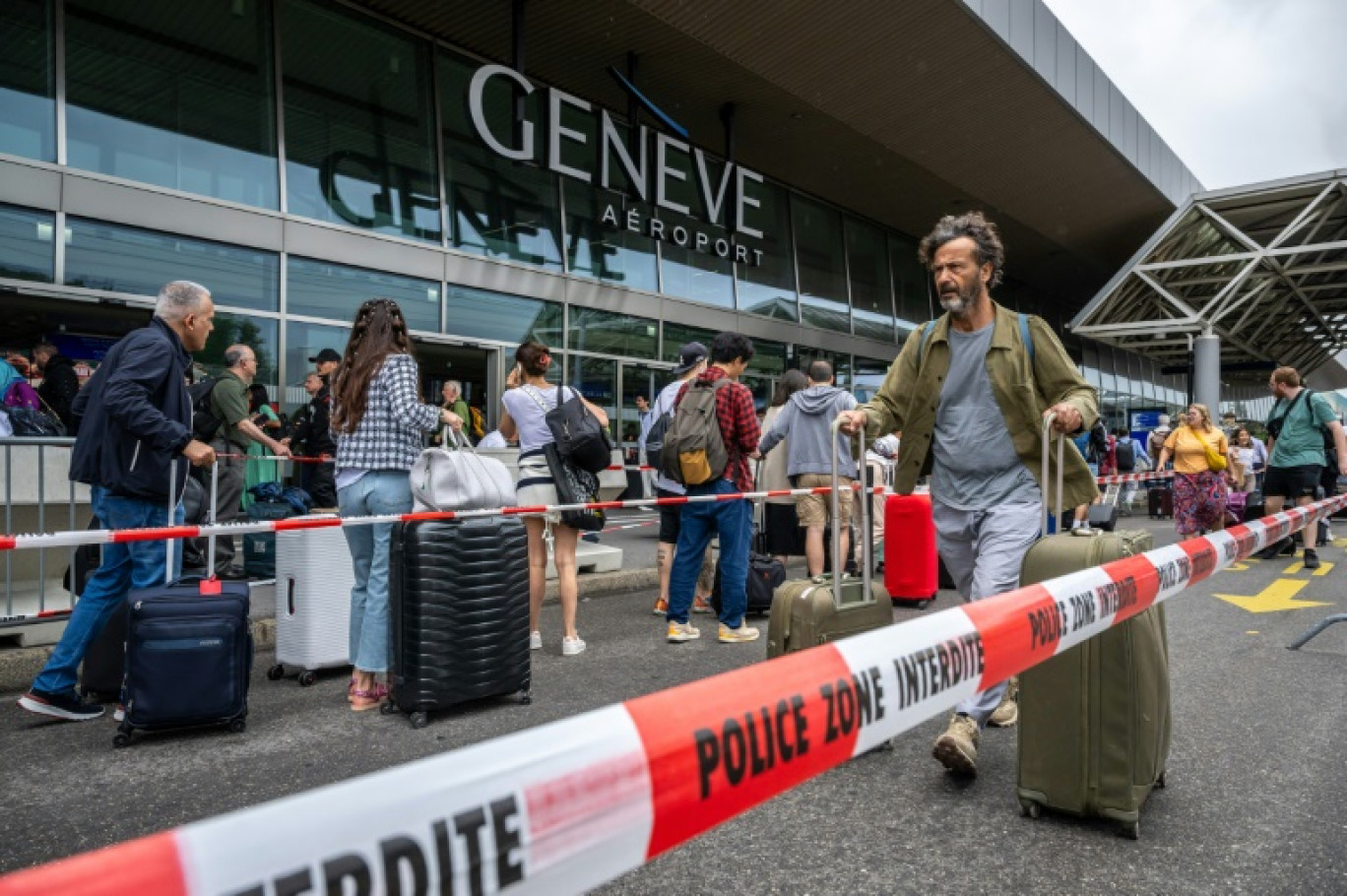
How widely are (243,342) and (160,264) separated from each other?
1159 mm

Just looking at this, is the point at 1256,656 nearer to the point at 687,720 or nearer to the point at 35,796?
the point at 687,720

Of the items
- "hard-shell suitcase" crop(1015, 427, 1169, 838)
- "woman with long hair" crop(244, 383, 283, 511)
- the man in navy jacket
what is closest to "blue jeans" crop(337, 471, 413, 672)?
the man in navy jacket

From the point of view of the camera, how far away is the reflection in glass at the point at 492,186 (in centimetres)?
1292

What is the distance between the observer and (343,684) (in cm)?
480

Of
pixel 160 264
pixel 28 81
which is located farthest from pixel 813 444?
pixel 28 81

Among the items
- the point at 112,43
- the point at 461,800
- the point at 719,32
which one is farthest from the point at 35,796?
the point at 719,32

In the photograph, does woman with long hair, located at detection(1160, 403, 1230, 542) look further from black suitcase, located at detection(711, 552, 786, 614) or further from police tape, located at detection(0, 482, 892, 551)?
police tape, located at detection(0, 482, 892, 551)

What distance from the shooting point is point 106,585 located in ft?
13.6

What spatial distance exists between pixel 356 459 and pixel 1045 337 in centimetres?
316

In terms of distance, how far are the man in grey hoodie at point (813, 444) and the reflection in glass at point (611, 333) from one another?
25.2 ft

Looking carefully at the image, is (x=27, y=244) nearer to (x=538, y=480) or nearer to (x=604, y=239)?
(x=538, y=480)

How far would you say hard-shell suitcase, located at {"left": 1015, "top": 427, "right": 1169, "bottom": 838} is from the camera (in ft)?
8.80

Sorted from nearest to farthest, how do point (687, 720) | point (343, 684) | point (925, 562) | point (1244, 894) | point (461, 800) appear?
point (461, 800), point (687, 720), point (1244, 894), point (343, 684), point (925, 562)

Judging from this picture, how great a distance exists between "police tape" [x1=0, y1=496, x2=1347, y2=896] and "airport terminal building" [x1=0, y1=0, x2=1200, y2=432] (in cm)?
1038
